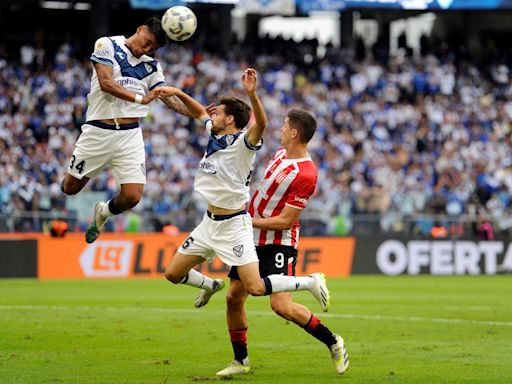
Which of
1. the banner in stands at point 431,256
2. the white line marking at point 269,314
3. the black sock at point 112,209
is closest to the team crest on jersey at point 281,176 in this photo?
the black sock at point 112,209

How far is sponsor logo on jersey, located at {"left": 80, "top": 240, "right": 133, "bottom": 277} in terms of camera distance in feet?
92.8

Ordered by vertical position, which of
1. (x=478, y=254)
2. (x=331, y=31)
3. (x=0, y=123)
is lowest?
(x=478, y=254)

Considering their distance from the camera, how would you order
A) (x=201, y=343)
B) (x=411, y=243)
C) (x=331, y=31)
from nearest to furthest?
(x=201, y=343) < (x=411, y=243) < (x=331, y=31)

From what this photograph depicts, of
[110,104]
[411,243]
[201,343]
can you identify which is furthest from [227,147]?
[411,243]

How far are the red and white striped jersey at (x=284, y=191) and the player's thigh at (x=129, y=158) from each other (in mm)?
2517

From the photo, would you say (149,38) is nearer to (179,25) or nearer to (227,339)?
(179,25)

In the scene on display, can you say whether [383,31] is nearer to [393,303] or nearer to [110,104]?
[393,303]

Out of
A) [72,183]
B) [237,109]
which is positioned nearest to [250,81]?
[237,109]

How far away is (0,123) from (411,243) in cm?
1321

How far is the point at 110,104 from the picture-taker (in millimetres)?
12922

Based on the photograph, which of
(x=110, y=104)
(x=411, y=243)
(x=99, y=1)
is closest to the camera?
(x=110, y=104)

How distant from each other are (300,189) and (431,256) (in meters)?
22.2

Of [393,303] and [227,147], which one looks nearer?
[227,147]

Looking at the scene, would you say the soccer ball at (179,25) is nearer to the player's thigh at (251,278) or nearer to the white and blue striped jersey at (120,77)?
the white and blue striped jersey at (120,77)
